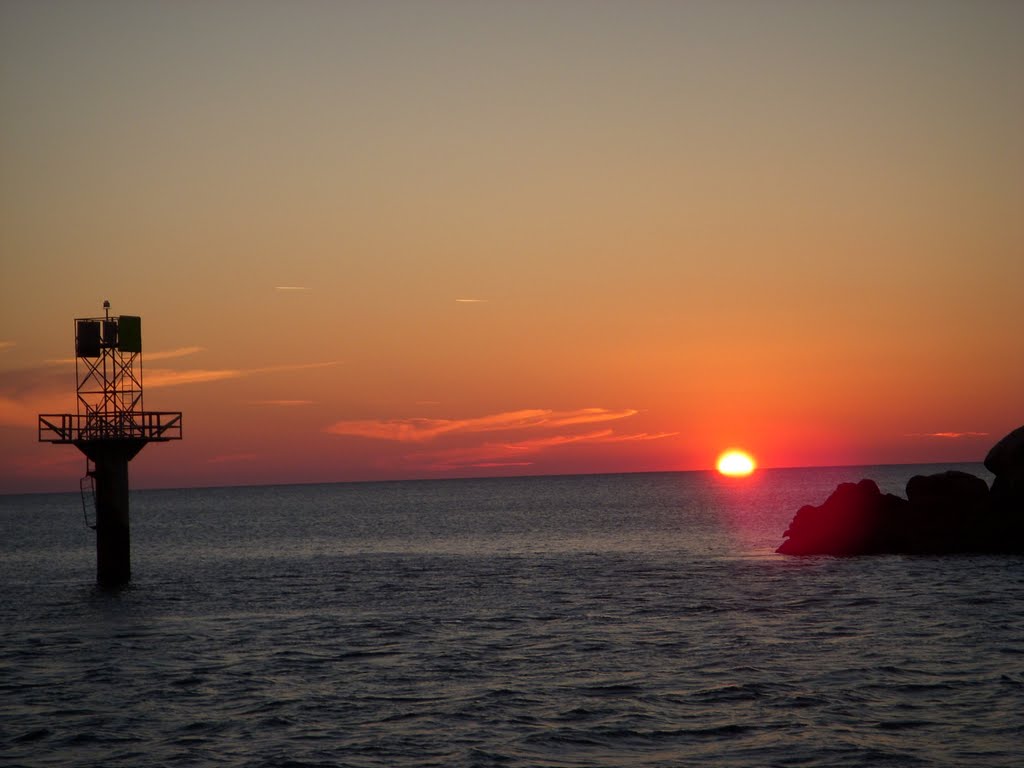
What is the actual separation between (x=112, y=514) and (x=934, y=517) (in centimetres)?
4663

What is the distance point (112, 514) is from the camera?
53.1 m

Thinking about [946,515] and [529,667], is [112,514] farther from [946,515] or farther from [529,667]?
[946,515]

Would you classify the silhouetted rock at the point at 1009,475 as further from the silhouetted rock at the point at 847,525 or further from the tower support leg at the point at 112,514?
the tower support leg at the point at 112,514

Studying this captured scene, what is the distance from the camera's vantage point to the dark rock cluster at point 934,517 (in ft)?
208

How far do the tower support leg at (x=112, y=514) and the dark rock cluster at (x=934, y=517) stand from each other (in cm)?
4084

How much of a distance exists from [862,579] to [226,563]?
43.5m

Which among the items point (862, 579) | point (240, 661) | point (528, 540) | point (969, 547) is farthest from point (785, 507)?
point (240, 661)

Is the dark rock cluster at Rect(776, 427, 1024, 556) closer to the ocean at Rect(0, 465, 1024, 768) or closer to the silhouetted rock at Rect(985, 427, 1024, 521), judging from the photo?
the silhouetted rock at Rect(985, 427, 1024, 521)

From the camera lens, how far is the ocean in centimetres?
2334

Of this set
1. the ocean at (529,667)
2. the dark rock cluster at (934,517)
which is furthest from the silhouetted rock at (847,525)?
the ocean at (529,667)

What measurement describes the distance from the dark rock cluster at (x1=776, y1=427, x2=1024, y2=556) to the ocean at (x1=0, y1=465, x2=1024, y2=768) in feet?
12.9

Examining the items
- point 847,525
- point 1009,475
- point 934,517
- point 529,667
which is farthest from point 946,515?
point 529,667

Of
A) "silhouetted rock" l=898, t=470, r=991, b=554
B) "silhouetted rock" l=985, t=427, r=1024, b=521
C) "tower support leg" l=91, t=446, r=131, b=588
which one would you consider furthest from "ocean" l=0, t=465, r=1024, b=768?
"silhouetted rock" l=985, t=427, r=1024, b=521

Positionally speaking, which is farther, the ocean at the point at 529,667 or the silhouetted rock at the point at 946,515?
the silhouetted rock at the point at 946,515
